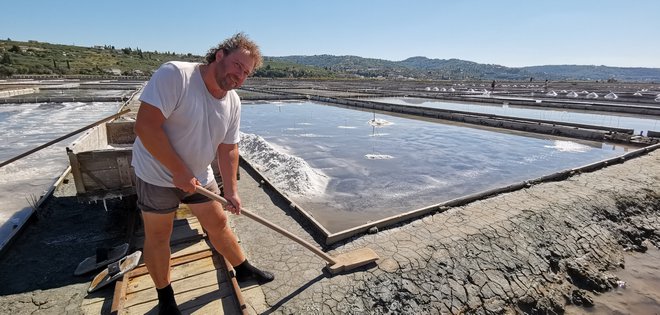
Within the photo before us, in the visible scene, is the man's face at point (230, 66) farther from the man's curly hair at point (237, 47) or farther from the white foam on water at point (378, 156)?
the white foam on water at point (378, 156)

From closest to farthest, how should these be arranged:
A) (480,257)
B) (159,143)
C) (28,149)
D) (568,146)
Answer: (159,143) → (480,257) → (28,149) → (568,146)

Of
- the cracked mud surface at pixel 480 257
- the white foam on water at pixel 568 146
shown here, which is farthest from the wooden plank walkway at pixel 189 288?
the white foam on water at pixel 568 146

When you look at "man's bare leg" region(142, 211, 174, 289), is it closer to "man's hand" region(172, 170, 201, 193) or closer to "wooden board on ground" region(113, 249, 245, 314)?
"man's hand" region(172, 170, 201, 193)

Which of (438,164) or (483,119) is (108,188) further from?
(483,119)

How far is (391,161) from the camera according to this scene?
831 cm

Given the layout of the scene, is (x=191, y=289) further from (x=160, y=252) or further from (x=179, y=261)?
(x=160, y=252)

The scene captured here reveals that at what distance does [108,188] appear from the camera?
4.18m

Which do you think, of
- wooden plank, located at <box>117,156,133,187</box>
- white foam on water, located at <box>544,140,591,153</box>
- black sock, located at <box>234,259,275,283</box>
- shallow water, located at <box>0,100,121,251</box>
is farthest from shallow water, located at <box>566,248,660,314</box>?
shallow water, located at <box>0,100,121,251</box>

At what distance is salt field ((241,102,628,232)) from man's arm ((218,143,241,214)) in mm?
2363

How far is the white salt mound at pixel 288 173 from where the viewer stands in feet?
20.2

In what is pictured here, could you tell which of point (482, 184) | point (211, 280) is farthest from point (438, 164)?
point (211, 280)

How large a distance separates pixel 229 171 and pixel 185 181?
53cm

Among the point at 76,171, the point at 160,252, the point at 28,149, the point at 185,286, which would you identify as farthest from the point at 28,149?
the point at 160,252

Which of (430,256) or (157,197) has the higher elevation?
(157,197)
